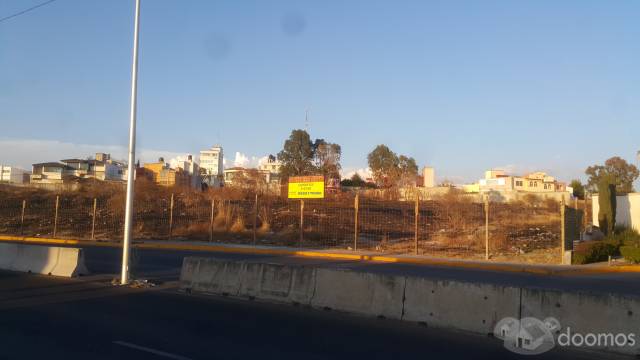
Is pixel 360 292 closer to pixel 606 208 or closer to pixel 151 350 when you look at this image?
pixel 151 350

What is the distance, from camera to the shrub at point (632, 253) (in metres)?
21.0

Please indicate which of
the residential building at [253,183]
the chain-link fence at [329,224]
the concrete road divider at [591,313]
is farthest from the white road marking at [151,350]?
the residential building at [253,183]

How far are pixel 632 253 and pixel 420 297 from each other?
46.7 ft

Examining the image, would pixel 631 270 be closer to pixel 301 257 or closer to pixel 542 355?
pixel 301 257

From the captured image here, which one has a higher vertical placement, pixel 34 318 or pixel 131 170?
pixel 131 170

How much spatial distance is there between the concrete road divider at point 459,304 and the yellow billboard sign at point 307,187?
1919 centimetres

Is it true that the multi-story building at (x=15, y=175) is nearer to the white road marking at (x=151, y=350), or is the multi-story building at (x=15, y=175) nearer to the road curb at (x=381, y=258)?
the road curb at (x=381, y=258)

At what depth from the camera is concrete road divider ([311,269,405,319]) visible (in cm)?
1093

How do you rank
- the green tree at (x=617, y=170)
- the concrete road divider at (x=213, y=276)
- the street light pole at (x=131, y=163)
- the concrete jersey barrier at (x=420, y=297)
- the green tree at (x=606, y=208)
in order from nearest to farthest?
the concrete jersey barrier at (x=420, y=297)
the concrete road divider at (x=213, y=276)
the street light pole at (x=131, y=163)
the green tree at (x=606, y=208)
the green tree at (x=617, y=170)

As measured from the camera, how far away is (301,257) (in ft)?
83.8

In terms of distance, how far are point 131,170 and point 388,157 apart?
63535 millimetres

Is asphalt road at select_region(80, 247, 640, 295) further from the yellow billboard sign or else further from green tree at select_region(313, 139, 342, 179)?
green tree at select_region(313, 139, 342, 179)

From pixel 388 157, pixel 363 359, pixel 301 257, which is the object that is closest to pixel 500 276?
pixel 301 257

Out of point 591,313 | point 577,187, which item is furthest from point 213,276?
point 577,187
